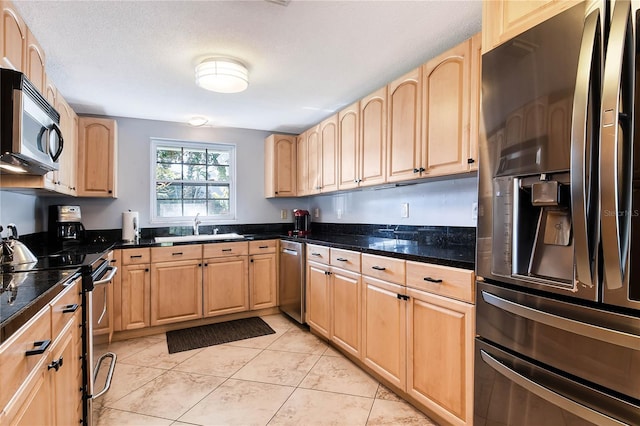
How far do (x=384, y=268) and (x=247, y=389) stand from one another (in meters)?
1.20

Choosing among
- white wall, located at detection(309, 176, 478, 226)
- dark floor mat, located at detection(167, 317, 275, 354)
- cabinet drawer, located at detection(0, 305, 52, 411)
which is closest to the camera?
cabinet drawer, located at detection(0, 305, 52, 411)

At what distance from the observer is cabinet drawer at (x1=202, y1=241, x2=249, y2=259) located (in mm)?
3338

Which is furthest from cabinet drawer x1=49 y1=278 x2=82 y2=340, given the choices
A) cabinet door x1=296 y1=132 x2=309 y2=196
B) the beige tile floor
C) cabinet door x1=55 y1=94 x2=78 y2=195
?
cabinet door x1=296 y1=132 x2=309 y2=196

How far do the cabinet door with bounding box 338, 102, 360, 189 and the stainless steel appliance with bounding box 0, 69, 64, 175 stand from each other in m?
1.99

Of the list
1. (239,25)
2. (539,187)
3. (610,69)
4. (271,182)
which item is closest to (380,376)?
(539,187)

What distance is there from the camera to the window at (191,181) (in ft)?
12.5

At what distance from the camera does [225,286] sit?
3.43 metres

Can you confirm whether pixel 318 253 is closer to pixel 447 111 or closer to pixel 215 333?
pixel 215 333

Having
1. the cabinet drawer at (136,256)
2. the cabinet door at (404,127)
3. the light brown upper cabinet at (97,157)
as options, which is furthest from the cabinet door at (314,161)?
the light brown upper cabinet at (97,157)

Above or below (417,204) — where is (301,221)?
below

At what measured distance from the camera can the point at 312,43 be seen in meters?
2.03

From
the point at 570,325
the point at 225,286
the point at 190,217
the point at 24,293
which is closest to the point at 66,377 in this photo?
the point at 24,293

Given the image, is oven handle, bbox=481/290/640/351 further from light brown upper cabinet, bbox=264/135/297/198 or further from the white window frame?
the white window frame

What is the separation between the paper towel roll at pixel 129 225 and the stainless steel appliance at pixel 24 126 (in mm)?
1608
